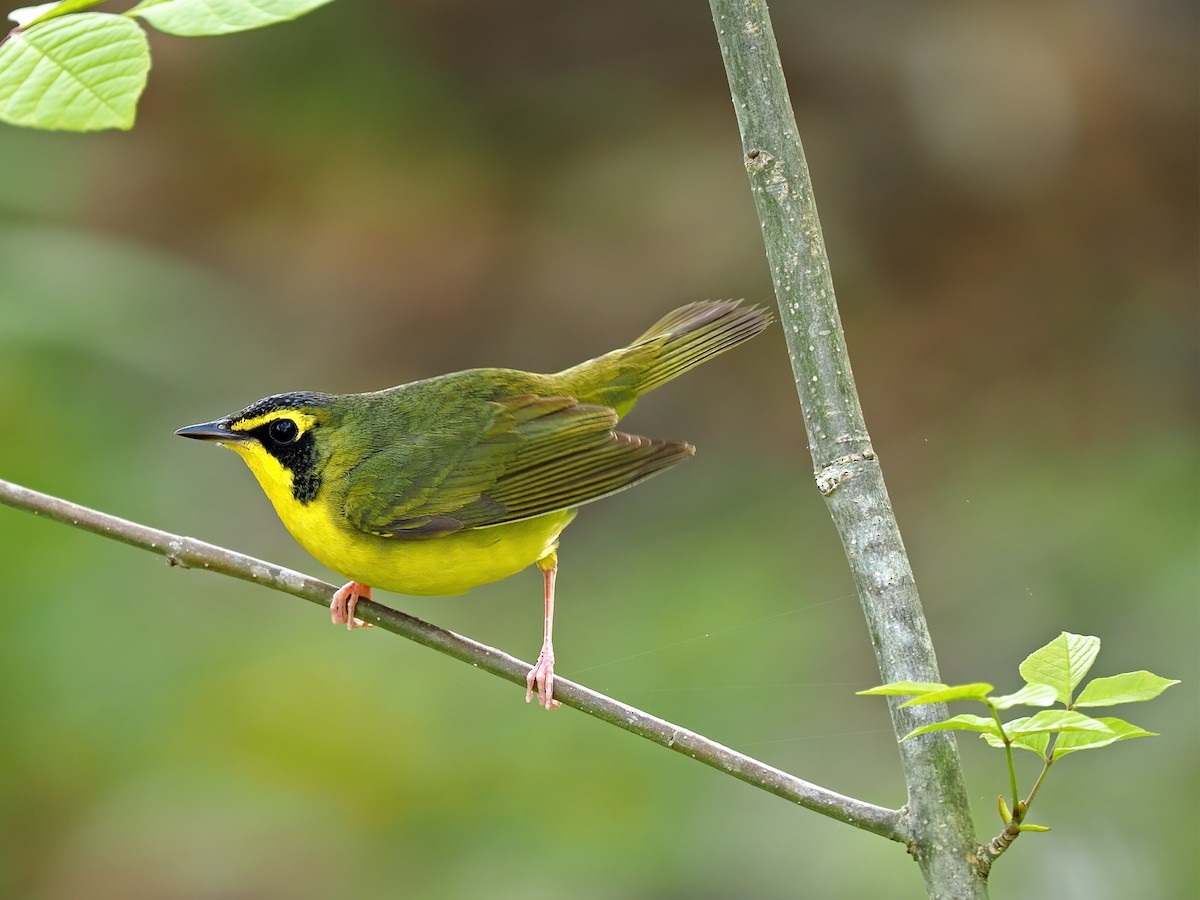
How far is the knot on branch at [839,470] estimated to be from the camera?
1790mm

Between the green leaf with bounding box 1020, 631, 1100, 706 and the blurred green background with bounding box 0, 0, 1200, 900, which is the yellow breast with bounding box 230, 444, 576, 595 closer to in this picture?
the blurred green background with bounding box 0, 0, 1200, 900

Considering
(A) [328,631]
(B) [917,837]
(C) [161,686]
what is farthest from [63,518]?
(A) [328,631]

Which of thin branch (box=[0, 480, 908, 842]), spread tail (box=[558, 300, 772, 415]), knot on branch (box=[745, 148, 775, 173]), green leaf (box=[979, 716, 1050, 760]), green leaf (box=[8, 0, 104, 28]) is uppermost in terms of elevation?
spread tail (box=[558, 300, 772, 415])

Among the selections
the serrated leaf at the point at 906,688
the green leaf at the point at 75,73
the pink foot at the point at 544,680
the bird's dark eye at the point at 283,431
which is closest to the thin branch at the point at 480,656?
the pink foot at the point at 544,680

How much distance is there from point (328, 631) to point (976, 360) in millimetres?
4732

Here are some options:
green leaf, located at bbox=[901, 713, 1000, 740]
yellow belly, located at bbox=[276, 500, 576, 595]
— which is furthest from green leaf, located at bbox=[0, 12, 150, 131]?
yellow belly, located at bbox=[276, 500, 576, 595]

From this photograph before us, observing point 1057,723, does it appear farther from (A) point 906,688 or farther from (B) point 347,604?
(B) point 347,604

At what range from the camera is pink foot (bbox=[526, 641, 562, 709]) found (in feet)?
7.77

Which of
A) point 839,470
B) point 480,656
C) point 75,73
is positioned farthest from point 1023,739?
point 75,73

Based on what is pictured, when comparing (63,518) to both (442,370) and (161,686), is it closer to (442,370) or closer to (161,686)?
(161,686)

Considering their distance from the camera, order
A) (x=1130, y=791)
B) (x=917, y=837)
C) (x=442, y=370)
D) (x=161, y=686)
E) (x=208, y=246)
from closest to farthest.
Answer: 1. (x=917, y=837)
2. (x=1130, y=791)
3. (x=161, y=686)
4. (x=442, y=370)
5. (x=208, y=246)

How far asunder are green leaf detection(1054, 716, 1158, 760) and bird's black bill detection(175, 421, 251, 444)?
202cm

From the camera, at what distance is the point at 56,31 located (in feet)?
4.72

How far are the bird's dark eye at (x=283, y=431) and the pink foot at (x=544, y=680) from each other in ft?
2.76
